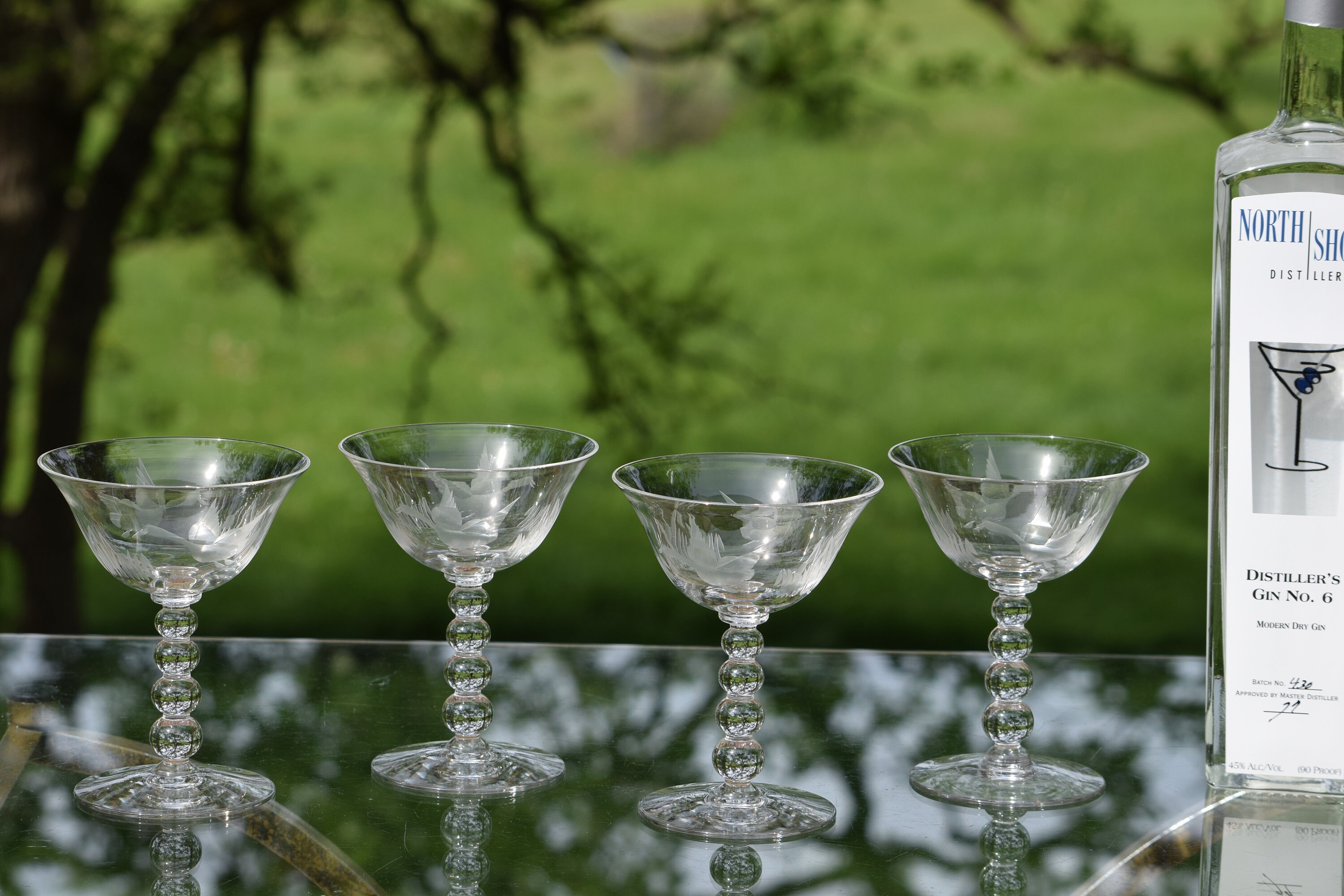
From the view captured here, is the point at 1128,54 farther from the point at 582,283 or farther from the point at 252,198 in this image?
the point at 252,198

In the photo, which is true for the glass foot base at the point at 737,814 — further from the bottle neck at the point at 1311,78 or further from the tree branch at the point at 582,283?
the tree branch at the point at 582,283

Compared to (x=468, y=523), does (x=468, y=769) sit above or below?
below

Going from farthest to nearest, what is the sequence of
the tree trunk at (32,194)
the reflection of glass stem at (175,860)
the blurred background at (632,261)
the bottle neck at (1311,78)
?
1. the blurred background at (632,261)
2. the tree trunk at (32,194)
3. the bottle neck at (1311,78)
4. the reflection of glass stem at (175,860)

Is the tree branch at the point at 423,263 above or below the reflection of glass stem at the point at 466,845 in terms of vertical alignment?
above

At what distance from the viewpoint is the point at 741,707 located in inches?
33.7

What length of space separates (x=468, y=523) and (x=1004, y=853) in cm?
35

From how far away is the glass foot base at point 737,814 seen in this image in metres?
0.81

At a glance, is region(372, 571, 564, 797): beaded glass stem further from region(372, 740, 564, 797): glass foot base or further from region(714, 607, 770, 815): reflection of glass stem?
region(714, 607, 770, 815): reflection of glass stem

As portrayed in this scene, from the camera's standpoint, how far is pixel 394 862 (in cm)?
77

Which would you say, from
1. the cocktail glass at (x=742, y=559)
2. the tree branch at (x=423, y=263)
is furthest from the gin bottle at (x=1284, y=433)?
the tree branch at (x=423, y=263)

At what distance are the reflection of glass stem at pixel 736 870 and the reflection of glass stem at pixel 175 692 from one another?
32 centimetres

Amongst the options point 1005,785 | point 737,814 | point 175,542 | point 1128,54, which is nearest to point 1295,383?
point 1005,785

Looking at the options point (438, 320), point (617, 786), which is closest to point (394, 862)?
point (617, 786)

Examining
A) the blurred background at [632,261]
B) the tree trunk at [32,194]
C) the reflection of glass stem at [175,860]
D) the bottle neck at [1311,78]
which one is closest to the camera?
the reflection of glass stem at [175,860]
